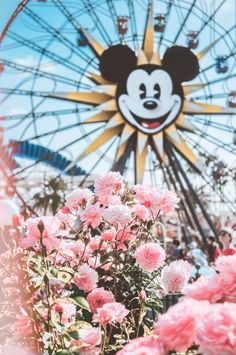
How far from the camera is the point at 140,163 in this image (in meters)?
10.8

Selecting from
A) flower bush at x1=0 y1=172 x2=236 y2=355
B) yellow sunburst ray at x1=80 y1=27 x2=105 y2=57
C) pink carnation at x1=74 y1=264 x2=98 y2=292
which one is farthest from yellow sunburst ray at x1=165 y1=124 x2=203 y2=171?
pink carnation at x1=74 y1=264 x2=98 y2=292

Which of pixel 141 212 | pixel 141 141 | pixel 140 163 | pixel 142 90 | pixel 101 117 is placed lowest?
pixel 141 212

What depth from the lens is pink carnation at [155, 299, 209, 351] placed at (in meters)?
1.05

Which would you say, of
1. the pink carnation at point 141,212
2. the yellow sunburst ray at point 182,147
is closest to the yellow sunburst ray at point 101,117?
the yellow sunburst ray at point 182,147

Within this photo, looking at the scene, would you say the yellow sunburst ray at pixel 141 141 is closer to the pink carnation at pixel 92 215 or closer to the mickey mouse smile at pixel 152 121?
the mickey mouse smile at pixel 152 121

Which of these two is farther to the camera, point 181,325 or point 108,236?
point 108,236

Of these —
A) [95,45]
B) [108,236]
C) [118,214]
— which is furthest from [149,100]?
[118,214]

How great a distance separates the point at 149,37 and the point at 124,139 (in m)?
2.12

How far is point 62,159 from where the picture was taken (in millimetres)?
19328

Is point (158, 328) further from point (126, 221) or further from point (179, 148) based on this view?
point (179, 148)

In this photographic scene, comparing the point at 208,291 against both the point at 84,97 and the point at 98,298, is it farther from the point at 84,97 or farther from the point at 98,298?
the point at 84,97

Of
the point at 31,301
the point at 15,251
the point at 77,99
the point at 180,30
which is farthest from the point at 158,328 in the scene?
the point at 180,30

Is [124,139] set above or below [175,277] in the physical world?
above

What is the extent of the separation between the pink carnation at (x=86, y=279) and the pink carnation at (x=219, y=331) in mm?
925
